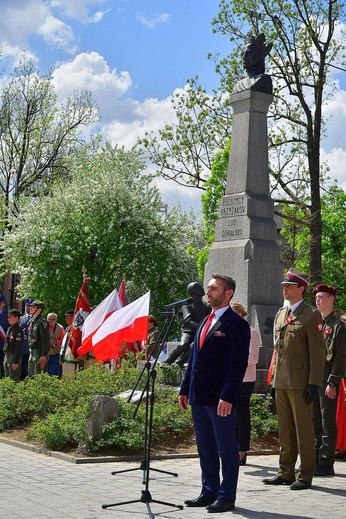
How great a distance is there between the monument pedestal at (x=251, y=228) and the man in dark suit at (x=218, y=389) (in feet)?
22.1

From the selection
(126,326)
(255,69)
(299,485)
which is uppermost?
(255,69)

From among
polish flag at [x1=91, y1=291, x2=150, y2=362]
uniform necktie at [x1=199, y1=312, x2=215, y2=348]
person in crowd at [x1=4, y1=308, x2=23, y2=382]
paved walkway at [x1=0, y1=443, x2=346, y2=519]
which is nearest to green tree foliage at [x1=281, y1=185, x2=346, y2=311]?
person in crowd at [x1=4, y1=308, x2=23, y2=382]

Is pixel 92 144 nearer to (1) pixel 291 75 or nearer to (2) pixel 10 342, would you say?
(1) pixel 291 75

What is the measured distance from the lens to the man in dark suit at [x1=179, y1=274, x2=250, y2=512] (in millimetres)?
7711

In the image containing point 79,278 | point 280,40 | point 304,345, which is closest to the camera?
point 304,345

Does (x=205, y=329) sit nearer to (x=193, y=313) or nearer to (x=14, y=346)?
(x=193, y=313)

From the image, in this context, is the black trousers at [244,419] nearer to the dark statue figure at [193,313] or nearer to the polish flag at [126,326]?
the polish flag at [126,326]

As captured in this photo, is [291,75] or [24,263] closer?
[291,75]

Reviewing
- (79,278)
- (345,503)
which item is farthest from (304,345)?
(79,278)

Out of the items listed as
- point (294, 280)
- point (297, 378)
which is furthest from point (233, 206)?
point (297, 378)

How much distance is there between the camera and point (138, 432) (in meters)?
11.4

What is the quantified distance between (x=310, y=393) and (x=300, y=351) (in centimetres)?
45

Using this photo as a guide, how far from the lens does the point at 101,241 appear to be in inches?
1388

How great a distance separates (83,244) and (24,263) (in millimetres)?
2681
